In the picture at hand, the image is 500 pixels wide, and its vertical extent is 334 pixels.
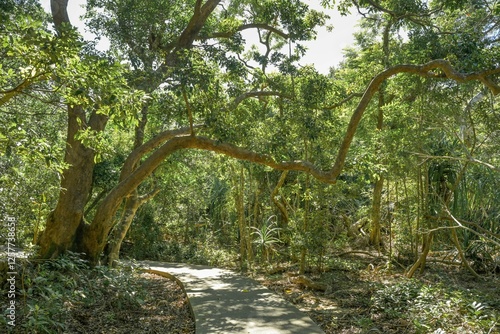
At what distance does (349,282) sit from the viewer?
790 cm

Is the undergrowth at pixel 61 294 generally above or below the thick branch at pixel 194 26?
below

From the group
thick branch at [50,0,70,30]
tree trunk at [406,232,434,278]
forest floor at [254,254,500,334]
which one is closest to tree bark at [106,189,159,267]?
forest floor at [254,254,500,334]

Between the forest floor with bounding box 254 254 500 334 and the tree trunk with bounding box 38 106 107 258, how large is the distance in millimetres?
3888

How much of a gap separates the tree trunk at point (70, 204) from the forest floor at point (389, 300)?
3.89 metres

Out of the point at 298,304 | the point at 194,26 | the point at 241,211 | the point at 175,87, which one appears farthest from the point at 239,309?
the point at 194,26

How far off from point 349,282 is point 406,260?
241 cm

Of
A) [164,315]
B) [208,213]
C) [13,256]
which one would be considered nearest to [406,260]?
[164,315]

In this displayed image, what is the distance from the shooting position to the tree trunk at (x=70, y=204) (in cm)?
698

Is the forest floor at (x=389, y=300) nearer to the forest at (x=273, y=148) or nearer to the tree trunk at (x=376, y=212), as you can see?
the forest at (x=273, y=148)

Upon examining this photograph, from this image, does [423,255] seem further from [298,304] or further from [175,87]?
[175,87]

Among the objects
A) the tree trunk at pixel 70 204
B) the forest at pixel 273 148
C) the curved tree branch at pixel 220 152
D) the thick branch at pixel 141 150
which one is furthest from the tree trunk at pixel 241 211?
the tree trunk at pixel 70 204

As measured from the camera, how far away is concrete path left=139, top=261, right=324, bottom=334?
487 cm

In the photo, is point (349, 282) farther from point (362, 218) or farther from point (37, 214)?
point (37, 214)

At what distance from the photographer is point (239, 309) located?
19.3 feet
